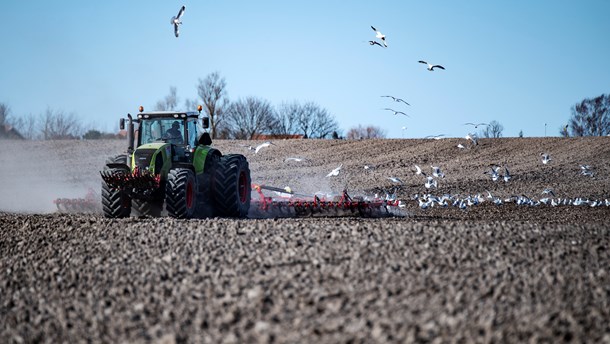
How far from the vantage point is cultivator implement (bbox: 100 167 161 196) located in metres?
14.8

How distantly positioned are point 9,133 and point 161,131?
1329 inches

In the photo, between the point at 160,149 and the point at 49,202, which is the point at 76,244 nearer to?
the point at 160,149

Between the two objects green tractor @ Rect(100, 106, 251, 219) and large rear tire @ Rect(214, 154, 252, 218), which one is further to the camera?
large rear tire @ Rect(214, 154, 252, 218)

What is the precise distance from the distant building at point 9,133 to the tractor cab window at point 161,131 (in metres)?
31.3

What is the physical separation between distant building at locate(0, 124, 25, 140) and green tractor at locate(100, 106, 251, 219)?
103ft

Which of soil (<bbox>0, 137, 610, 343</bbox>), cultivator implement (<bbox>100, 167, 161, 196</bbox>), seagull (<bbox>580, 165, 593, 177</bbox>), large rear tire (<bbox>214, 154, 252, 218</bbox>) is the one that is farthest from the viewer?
seagull (<bbox>580, 165, 593, 177</bbox>)

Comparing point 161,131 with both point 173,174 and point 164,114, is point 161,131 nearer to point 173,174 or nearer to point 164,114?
point 164,114

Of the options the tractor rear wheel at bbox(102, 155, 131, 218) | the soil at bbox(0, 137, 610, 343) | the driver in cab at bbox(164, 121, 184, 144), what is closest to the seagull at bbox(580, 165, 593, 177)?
the driver in cab at bbox(164, 121, 184, 144)

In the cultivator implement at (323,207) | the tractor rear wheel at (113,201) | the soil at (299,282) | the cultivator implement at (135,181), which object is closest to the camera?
the soil at (299,282)

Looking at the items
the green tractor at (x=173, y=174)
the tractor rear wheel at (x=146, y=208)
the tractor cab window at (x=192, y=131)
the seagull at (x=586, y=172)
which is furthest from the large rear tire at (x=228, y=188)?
the seagull at (x=586, y=172)

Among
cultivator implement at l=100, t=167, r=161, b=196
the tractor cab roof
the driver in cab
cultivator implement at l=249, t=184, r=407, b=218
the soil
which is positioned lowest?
the soil

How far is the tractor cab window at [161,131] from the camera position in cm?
1625

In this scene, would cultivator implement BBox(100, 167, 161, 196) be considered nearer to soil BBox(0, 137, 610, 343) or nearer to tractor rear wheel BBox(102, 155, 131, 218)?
tractor rear wheel BBox(102, 155, 131, 218)

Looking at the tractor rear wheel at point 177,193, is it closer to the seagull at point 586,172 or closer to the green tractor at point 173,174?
the green tractor at point 173,174
